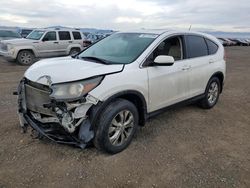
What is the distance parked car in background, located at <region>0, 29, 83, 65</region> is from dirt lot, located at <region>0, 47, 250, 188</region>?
27.6 feet

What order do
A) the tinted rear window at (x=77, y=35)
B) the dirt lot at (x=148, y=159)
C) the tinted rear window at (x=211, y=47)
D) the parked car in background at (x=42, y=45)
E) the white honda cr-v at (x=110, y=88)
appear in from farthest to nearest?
1. the tinted rear window at (x=77, y=35)
2. the parked car in background at (x=42, y=45)
3. the tinted rear window at (x=211, y=47)
4. the white honda cr-v at (x=110, y=88)
5. the dirt lot at (x=148, y=159)

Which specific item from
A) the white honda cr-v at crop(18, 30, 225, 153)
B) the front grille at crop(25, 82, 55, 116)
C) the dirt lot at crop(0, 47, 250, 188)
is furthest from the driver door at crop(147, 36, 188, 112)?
the front grille at crop(25, 82, 55, 116)

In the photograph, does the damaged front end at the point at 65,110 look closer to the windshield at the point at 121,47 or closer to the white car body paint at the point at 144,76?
the white car body paint at the point at 144,76

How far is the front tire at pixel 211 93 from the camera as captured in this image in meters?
5.66

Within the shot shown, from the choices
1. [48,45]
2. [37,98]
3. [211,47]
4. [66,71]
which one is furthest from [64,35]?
[66,71]

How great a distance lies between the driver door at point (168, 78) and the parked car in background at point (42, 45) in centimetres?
998

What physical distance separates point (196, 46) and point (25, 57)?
10.00m

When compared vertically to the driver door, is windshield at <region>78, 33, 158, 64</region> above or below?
above

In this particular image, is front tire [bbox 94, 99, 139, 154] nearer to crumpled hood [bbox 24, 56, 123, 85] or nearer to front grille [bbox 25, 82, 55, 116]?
crumpled hood [bbox 24, 56, 123, 85]

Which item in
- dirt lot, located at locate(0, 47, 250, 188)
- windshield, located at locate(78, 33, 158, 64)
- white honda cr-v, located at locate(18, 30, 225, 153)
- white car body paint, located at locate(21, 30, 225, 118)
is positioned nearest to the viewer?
dirt lot, located at locate(0, 47, 250, 188)

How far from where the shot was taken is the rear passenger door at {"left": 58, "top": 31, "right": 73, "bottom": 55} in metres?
13.9

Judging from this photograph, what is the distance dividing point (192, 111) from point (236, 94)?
2.50 m

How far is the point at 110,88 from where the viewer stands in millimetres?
3457

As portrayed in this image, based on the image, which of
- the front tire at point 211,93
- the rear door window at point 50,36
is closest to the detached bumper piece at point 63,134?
the front tire at point 211,93
